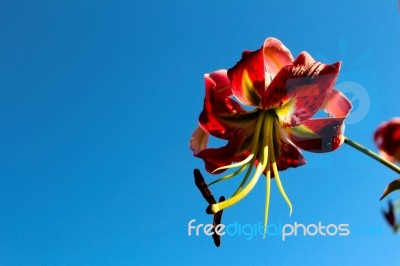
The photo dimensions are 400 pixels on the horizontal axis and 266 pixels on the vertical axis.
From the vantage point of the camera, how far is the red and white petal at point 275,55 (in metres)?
0.72

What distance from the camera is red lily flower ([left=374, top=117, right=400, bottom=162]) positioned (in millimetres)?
659

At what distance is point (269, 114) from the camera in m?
0.89

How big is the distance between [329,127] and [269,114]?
0.16m

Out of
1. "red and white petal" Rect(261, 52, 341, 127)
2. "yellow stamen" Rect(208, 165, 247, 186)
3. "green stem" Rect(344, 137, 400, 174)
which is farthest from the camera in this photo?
"yellow stamen" Rect(208, 165, 247, 186)

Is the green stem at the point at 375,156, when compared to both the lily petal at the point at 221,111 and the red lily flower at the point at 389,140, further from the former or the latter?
the lily petal at the point at 221,111

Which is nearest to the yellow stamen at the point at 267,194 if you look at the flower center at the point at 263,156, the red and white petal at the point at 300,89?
the flower center at the point at 263,156

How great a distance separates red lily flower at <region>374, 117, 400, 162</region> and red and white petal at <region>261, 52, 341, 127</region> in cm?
9

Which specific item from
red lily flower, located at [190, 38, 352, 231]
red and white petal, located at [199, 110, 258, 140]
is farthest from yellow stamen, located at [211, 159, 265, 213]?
red and white petal, located at [199, 110, 258, 140]

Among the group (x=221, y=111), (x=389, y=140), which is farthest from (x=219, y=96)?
(x=389, y=140)

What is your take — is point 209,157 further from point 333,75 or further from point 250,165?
point 333,75

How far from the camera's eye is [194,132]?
86 centimetres

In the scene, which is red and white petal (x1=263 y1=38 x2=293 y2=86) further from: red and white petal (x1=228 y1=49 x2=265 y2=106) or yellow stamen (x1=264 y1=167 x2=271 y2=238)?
yellow stamen (x1=264 y1=167 x2=271 y2=238)

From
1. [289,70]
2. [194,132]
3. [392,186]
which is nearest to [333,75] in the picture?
[289,70]

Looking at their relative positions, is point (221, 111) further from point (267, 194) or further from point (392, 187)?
point (392, 187)
